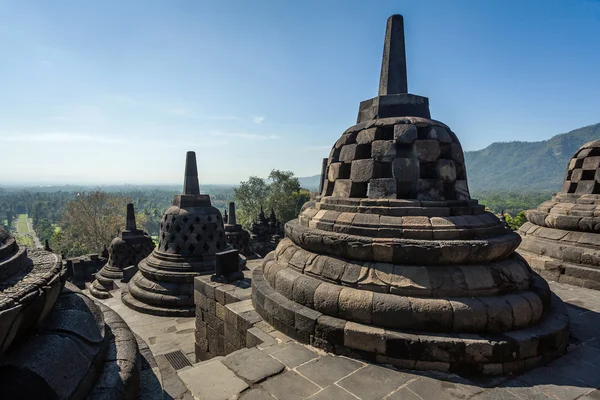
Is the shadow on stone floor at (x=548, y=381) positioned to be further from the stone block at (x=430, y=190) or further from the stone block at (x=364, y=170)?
the stone block at (x=364, y=170)

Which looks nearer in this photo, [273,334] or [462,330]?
[462,330]

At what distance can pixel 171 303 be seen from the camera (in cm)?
842

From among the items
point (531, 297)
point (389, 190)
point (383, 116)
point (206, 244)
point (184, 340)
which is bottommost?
point (184, 340)

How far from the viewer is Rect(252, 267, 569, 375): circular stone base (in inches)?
118

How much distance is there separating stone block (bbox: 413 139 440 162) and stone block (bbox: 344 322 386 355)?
2.20m

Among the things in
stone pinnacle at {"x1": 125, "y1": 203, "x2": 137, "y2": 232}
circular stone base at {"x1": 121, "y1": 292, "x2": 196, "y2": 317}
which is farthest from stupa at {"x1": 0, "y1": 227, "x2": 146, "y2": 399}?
stone pinnacle at {"x1": 125, "y1": 203, "x2": 137, "y2": 232}

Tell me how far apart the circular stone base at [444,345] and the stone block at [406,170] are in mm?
1834

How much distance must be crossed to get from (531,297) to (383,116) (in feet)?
9.42

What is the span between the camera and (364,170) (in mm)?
4238

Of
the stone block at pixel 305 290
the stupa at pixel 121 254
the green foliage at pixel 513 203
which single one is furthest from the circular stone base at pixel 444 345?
the green foliage at pixel 513 203

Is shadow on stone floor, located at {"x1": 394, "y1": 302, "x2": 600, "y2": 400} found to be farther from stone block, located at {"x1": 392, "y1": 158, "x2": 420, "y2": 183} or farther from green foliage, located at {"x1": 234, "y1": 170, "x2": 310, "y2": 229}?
green foliage, located at {"x1": 234, "y1": 170, "x2": 310, "y2": 229}

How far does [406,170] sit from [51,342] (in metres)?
3.75

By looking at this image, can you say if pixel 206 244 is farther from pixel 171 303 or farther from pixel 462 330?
pixel 462 330

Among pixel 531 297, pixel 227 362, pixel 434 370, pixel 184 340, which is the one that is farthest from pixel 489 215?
pixel 184 340
